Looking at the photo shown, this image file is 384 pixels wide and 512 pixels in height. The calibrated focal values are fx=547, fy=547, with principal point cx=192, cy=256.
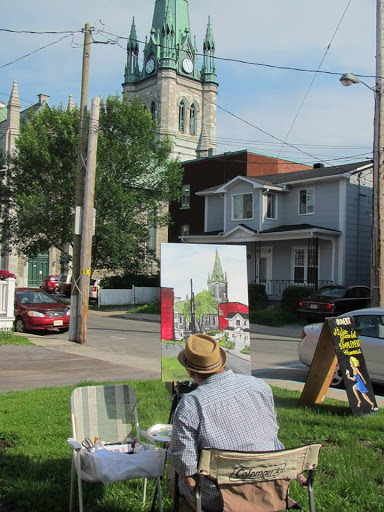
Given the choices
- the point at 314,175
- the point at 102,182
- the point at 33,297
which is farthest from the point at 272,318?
the point at 102,182

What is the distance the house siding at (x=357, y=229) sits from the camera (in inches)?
1096

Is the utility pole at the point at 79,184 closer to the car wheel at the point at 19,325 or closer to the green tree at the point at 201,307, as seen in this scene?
the car wheel at the point at 19,325

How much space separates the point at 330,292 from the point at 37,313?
11652 millimetres

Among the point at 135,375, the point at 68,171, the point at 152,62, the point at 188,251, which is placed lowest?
the point at 135,375

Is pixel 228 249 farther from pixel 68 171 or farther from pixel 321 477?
pixel 68 171

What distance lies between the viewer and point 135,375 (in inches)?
424

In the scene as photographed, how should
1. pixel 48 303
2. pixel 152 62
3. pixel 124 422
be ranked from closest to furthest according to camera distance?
pixel 124 422 < pixel 48 303 < pixel 152 62

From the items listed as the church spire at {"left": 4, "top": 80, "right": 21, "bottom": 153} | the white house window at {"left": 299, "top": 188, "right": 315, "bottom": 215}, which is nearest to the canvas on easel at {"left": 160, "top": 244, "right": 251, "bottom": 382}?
the white house window at {"left": 299, "top": 188, "right": 315, "bottom": 215}

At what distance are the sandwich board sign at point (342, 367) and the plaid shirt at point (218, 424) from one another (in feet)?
14.0

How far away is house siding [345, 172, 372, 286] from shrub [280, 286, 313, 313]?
13.3 feet

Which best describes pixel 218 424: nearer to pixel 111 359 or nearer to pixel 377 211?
pixel 111 359

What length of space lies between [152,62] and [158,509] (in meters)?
93.4

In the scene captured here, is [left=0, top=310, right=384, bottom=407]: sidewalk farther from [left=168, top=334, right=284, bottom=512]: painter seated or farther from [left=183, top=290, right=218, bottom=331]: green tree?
[left=168, top=334, right=284, bottom=512]: painter seated

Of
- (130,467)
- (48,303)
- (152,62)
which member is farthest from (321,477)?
(152,62)
